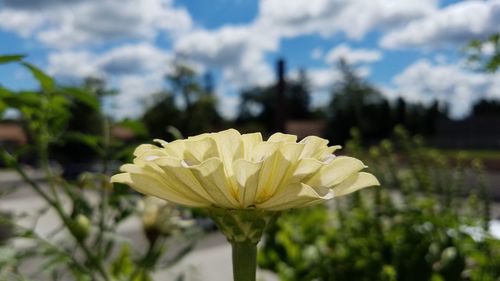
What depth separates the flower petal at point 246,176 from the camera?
0.37 meters

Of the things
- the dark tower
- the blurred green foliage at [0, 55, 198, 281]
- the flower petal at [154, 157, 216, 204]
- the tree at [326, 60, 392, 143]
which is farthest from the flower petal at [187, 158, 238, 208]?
the tree at [326, 60, 392, 143]

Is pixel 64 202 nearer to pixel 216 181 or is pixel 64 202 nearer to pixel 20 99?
pixel 20 99

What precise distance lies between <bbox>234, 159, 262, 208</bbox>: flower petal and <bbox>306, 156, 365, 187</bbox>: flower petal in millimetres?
51

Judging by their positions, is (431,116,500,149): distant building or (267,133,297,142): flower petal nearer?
(267,133,297,142): flower petal

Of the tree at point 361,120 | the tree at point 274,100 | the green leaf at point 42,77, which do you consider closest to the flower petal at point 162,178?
the green leaf at point 42,77

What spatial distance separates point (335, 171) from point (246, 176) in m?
0.08

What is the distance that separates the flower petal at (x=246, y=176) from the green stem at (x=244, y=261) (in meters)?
0.04

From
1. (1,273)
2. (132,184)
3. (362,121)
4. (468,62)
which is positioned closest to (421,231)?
(468,62)

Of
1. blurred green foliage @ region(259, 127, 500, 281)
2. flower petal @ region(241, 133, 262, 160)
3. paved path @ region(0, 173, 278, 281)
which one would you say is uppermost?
flower petal @ region(241, 133, 262, 160)

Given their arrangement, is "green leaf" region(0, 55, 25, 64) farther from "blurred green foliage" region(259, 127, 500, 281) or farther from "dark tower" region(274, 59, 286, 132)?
"dark tower" region(274, 59, 286, 132)

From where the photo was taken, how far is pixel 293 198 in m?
0.37

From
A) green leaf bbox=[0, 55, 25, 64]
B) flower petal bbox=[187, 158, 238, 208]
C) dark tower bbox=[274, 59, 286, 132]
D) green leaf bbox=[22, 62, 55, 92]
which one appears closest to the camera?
flower petal bbox=[187, 158, 238, 208]

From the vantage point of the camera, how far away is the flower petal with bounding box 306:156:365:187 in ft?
1.34

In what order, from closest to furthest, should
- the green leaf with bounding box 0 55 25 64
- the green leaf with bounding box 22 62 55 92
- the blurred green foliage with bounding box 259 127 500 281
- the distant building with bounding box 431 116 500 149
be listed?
the green leaf with bounding box 0 55 25 64 → the green leaf with bounding box 22 62 55 92 → the blurred green foliage with bounding box 259 127 500 281 → the distant building with bounding box 431 116 500 149
